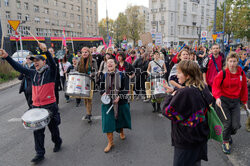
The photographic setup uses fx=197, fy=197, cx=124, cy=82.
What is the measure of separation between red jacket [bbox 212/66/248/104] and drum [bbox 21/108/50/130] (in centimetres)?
312

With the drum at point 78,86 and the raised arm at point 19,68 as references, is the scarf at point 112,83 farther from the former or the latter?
the raised arm at point 19,68

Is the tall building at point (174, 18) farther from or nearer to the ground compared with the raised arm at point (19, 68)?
farther from the ground

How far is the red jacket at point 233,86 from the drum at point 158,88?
174 cm

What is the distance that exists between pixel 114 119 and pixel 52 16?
5189 centimetres

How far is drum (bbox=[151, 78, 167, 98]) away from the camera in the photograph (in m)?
5.36

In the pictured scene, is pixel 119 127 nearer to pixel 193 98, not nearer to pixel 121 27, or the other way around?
pixel 193 98

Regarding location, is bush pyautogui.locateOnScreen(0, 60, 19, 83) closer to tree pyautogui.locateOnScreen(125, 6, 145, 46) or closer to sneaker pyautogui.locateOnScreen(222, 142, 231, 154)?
sneaker pyautogui.locateOnScreen(222, 142, 231, 154)

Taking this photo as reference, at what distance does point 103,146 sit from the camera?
423 cm

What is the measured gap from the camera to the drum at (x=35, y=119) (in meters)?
3.30

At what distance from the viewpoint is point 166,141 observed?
434cm

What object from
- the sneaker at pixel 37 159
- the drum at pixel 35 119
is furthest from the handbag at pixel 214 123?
the sneaker at pixel 37 159

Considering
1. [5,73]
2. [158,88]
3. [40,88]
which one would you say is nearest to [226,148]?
[158,88]

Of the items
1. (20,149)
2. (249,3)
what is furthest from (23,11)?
(20,149)

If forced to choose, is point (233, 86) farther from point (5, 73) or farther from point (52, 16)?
point (52, 16)
